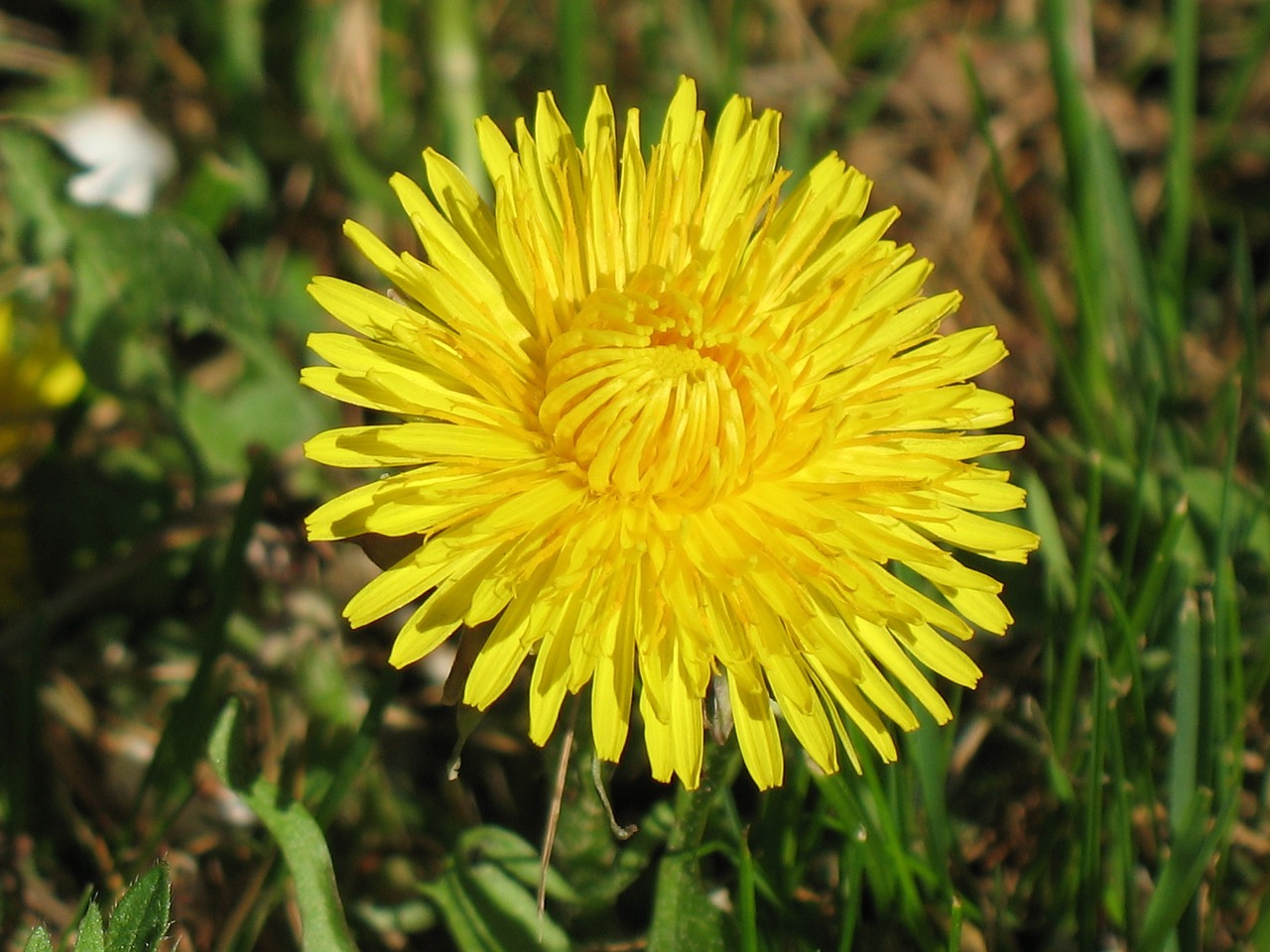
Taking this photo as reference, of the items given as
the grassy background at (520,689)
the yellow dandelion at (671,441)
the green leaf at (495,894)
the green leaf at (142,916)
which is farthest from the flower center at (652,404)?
the green leaf at (142,916)

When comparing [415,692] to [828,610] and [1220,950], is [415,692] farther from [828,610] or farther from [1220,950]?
[1220,950]

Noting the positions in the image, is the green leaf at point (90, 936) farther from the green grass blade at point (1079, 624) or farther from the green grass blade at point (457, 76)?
the green grass blade at point (457, 76)

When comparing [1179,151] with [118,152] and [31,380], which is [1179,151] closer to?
[118,152]

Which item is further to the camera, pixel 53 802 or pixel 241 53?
pixel 241 53

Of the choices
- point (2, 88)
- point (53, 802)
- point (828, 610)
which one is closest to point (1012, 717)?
point (828, 610)

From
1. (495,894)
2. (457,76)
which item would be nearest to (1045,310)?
(457,76)

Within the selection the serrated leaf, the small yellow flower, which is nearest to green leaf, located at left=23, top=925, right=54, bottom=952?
the serrated leaf

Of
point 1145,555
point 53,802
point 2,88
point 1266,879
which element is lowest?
point 53,802
